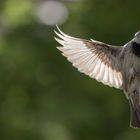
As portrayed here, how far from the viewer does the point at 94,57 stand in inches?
156

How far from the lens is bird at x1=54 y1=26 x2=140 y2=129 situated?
11.6 ft

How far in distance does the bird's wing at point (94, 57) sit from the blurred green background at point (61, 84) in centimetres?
A: 359

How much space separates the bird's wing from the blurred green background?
3590 mm

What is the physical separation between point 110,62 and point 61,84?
415 cm

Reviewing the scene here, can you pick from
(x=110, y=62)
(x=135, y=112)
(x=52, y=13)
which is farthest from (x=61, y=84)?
A: (x=135, y=112)

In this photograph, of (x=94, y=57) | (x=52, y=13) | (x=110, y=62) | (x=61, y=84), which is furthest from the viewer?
(x=52, y=13)

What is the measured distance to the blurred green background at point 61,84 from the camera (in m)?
7.63

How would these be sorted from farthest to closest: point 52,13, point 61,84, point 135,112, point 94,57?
point 52,13, point 61,84, point 94,57, point 135,112

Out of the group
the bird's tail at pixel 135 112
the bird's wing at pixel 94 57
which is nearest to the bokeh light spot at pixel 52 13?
the bird's wing at pixel 94 57

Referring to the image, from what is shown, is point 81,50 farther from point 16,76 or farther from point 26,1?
point 26,1

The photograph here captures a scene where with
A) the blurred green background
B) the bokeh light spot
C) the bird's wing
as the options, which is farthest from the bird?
the bokeh light spot

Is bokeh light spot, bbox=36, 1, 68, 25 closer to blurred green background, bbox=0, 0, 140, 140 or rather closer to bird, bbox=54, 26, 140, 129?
blurred green background, bbox=0, 0, 140, 140

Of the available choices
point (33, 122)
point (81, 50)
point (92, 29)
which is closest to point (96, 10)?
point (92, 29)

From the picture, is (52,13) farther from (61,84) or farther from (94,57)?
(94,57)
